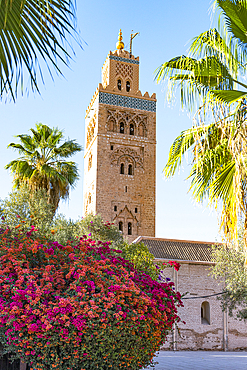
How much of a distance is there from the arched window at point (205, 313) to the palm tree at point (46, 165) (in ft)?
28.7

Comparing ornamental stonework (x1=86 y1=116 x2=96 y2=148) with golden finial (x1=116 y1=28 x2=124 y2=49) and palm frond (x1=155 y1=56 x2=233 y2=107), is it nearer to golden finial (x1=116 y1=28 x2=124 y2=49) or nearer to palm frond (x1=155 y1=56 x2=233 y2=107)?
golden finial (x1=116 y1=28 x2=124 y2=49)

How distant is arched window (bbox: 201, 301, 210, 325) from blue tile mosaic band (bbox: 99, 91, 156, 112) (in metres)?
19.4

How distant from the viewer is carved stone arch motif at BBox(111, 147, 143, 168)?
109ft

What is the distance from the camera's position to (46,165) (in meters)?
20.1

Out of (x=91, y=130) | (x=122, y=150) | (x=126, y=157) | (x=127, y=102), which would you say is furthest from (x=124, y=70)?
(x=126, y=157)

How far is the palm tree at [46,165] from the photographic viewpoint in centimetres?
1984

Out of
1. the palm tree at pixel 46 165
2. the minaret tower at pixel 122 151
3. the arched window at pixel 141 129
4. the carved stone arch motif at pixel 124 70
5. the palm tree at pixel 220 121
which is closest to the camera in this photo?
the palm tree at pixel 220 121

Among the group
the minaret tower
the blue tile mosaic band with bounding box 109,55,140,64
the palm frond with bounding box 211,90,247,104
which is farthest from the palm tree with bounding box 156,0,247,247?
the blue tile mosaic band with bounding box 109,55,140,64

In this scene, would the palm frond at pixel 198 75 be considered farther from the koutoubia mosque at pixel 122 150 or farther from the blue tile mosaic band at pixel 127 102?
the blue tile mosaic band at pixel 127 102

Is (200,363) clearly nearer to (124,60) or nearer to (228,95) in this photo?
(228,95)

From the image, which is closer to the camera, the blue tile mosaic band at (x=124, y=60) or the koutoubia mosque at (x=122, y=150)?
the koutoubia mosque at (x=122, y=150)

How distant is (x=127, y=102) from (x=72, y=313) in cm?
3080

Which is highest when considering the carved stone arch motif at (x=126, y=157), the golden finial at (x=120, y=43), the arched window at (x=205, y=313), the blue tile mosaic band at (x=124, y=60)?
the golden finial at (x=120, y=43)

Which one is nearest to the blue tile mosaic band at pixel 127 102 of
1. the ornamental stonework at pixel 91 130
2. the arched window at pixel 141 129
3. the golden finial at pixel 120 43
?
the arched window at pixel 141 129
